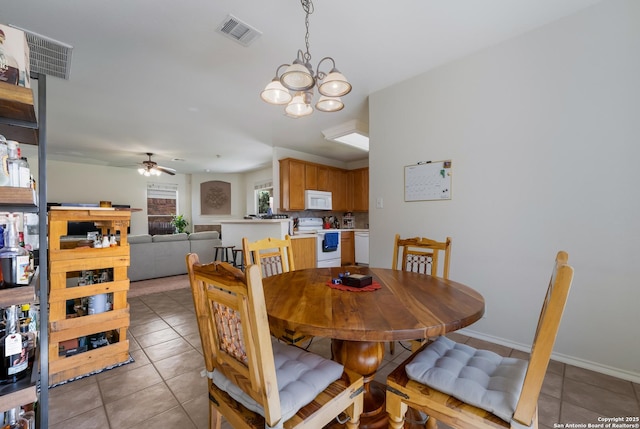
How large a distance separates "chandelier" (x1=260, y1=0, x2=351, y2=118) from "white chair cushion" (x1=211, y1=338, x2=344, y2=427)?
4.81 feet

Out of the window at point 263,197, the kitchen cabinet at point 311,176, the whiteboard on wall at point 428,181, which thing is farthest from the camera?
the window at point 263,197

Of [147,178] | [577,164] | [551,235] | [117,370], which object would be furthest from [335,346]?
[147,178]

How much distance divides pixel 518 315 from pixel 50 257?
11.0ft

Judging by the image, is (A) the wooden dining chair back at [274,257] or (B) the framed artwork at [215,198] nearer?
(A) the wooden dining chair back at [274,257]

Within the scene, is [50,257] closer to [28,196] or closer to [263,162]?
[28,196]

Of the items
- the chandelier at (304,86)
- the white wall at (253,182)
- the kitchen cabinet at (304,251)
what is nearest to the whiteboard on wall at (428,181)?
the chandelier at (304,86)

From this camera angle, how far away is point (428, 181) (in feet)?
8.43

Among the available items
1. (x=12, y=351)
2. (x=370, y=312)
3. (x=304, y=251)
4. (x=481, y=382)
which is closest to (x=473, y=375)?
(x=481, y=382)

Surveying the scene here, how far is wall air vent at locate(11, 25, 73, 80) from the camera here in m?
2.04

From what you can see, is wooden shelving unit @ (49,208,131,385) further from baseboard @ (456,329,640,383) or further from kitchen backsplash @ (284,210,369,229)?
kitchen backsplash @ (284,210,369,229)

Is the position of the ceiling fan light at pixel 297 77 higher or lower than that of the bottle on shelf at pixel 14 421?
higher

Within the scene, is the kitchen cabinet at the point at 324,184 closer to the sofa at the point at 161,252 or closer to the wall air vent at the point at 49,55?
the sofa at the point at 161,252

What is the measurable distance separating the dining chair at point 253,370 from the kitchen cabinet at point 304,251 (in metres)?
3.35

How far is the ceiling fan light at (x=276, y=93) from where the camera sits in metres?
1.71
